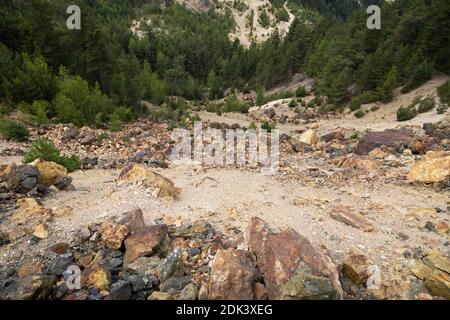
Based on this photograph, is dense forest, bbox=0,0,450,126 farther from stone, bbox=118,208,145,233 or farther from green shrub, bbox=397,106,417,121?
stone, bbox=118,208,145,233

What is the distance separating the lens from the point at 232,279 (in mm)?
4266

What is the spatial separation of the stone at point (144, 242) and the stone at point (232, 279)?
1.54 meters

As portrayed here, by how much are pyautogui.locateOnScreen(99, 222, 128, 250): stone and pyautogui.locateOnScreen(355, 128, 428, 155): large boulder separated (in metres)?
13.0

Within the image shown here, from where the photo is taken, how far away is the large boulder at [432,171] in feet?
31.6

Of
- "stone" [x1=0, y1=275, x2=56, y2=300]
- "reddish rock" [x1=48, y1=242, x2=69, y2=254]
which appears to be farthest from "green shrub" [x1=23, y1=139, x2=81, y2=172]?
"stone" [x1=0, y1=275, x2=56, y2=300]

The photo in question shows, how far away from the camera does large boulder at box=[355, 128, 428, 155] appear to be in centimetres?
1337

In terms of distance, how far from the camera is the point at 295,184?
33.3 feet

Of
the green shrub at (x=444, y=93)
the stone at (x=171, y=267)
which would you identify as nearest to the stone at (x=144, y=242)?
the stone at (x=171, y=267)

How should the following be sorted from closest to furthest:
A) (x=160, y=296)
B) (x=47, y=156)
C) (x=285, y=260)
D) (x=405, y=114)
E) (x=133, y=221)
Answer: (x=160, y=296) < (x=285, y=260) < (x=133, y=221) < (x=47, y=156) < (x=405, y=114)

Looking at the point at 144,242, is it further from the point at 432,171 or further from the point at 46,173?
the point at 432,171

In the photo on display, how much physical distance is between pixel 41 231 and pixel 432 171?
41.9 ft

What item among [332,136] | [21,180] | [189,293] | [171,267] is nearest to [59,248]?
[171,267]

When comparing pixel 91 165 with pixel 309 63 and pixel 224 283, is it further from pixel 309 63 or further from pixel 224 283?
pixel 309 63

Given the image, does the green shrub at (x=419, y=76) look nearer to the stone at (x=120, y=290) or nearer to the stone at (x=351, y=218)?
the stone at (x=351, y=218)
